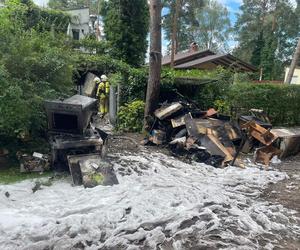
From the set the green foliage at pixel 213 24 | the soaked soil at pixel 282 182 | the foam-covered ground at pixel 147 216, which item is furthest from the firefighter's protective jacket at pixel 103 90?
the green foliage at pixel 213 24

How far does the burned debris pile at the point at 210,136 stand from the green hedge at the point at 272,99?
163 centimetres

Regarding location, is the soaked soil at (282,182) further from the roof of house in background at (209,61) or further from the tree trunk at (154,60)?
the roof of house in background at (209,61)

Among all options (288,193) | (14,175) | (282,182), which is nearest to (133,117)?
(14,175)

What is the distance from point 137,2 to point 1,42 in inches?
434

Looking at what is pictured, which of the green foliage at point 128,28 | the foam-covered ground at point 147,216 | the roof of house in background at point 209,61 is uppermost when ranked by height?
the green foliage at point 128,28

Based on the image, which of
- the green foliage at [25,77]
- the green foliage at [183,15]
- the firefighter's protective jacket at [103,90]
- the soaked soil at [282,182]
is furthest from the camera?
the green foliage at [183,15]

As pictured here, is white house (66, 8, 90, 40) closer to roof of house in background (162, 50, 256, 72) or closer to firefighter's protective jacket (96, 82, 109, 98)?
roof of house in background (162, 50, 256, 72)

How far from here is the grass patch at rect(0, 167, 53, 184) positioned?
5284 millimetres

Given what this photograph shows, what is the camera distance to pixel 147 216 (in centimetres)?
430

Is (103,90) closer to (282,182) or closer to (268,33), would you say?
(282,182)

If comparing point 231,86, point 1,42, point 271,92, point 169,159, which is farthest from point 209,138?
point 1,42

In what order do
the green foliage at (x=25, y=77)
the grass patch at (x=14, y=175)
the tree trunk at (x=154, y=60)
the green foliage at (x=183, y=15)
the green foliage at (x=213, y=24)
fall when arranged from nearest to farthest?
1. the grass patch at (x=14, y=175)
2. the green foliage at (x=25, y=77)
3. the tree trunk at (x=154, y=60)
4. the green foliage at (x=183, y=15)
5. the green foliage at (x=213, y=24)

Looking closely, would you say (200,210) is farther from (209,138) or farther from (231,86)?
(231,86)

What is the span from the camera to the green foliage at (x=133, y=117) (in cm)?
973
